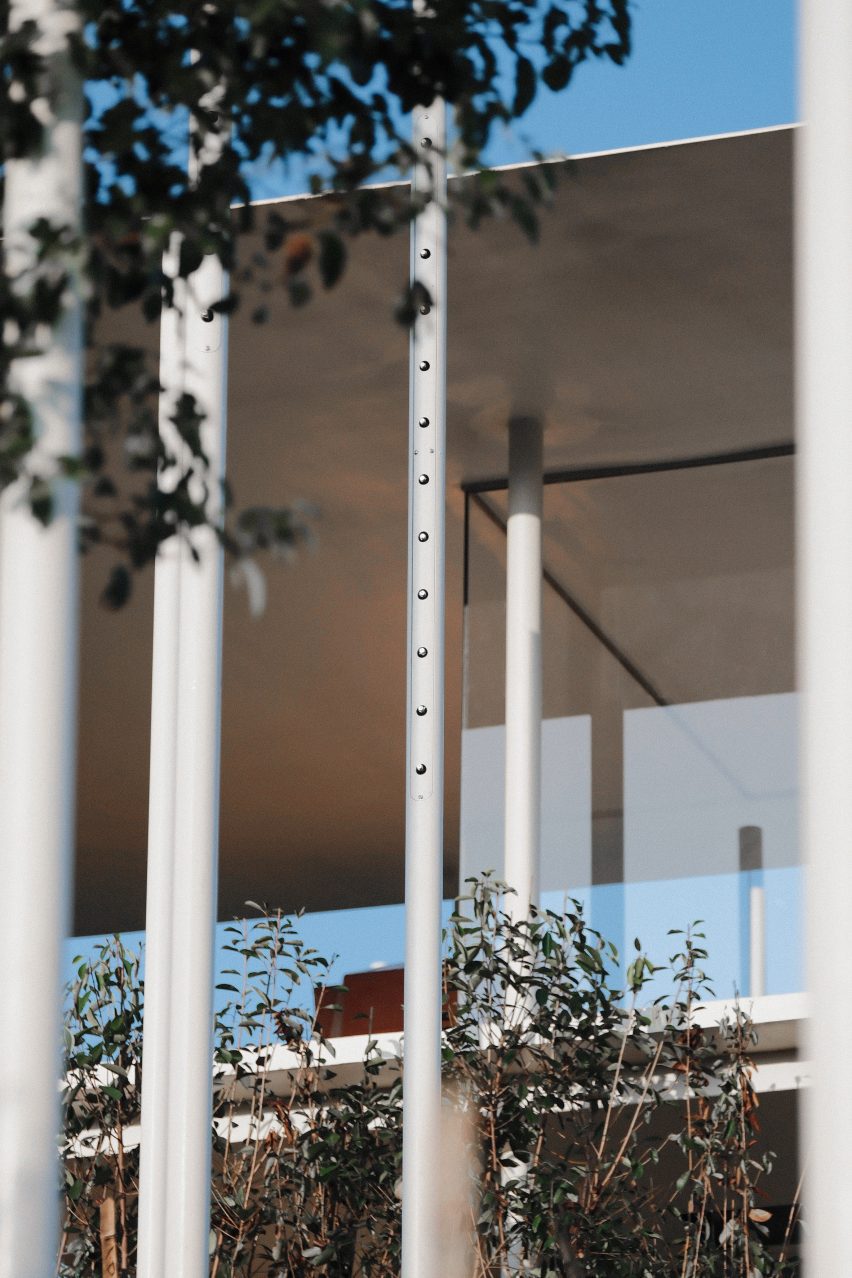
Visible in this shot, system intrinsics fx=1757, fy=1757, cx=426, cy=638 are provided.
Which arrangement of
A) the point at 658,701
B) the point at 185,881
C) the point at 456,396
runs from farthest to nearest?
the point at 658,701 < the point at 456,396 < the point at 185,881

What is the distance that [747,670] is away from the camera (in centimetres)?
883

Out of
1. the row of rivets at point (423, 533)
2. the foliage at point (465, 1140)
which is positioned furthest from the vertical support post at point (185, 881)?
the foliage at point (465, 1140)

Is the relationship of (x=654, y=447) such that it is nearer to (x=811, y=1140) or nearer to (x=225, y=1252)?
(x=225, y=1252)

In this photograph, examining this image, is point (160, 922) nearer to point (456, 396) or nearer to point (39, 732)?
point (39, 732)

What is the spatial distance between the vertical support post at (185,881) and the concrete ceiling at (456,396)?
91cm

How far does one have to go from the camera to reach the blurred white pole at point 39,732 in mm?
1526

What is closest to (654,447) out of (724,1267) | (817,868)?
(724,1267)

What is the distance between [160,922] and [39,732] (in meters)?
2.20

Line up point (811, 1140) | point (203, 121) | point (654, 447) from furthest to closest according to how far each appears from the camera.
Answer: point (654, 447)
point (203, 121)
point (811, 1140)

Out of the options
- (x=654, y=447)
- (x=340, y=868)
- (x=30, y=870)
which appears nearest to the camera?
(x=30, y=870)

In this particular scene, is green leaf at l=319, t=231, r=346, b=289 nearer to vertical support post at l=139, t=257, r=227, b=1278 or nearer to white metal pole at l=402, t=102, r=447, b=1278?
vertical support post at l=139, t=257, r=227, b=1278

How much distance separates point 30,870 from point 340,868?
12.7 m

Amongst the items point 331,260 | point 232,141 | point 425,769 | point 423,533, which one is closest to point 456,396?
point 423,533

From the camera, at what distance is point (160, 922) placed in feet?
12.2
